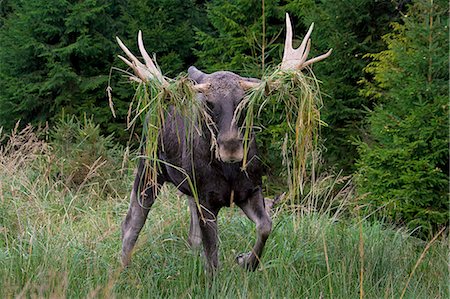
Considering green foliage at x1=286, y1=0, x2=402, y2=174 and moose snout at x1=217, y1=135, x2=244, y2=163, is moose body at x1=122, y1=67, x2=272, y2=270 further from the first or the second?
green foliage at x1=286, y1=0, x2=402, y2=174

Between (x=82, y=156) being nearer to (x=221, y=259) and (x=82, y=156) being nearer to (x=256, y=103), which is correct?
(x=221, y=259)

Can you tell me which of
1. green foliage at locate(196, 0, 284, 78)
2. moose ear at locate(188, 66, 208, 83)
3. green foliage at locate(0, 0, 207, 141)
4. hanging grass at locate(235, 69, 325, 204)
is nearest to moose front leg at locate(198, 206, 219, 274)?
hanging grass at locate(235, 69, 325, 204)

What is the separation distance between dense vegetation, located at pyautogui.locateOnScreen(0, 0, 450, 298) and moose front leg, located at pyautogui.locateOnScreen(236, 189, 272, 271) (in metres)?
0.15

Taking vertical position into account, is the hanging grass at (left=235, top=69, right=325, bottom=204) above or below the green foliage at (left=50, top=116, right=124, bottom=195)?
above

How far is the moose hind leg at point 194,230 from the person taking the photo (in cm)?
697

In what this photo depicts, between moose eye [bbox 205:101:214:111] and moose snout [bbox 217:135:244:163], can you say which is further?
moose eye [bbox 205:101:214:111]

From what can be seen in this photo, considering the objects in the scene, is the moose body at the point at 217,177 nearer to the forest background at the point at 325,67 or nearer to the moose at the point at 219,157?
the moose at the point at 219,157

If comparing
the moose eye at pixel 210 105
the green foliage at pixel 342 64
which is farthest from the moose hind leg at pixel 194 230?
the green foliage at pixel 342 64

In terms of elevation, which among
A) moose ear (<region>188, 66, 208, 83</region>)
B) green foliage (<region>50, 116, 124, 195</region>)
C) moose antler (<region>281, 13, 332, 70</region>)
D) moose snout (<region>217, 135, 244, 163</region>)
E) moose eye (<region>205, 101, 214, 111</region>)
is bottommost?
green foliage (<region>50, 116, 124, 195</region>)

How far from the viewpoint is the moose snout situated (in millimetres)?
5328

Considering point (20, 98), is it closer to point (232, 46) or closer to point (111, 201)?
point (232, 46)

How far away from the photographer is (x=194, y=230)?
721 centimetres

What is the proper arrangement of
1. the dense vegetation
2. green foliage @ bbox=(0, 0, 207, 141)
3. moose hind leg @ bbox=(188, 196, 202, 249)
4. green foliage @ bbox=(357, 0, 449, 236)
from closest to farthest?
1. the dense vegetation
2. moose hind leg @ bbox=(188, 196, 202, 249)
3. green foliage @ bbox=(357, 0, 449, 236)
4. green foliage @ bbox=(0, 0, 207, 141)

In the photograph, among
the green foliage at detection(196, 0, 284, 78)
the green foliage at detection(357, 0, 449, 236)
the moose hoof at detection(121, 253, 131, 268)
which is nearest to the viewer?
the moose hoof at detection(121, 253, 131, 268)
